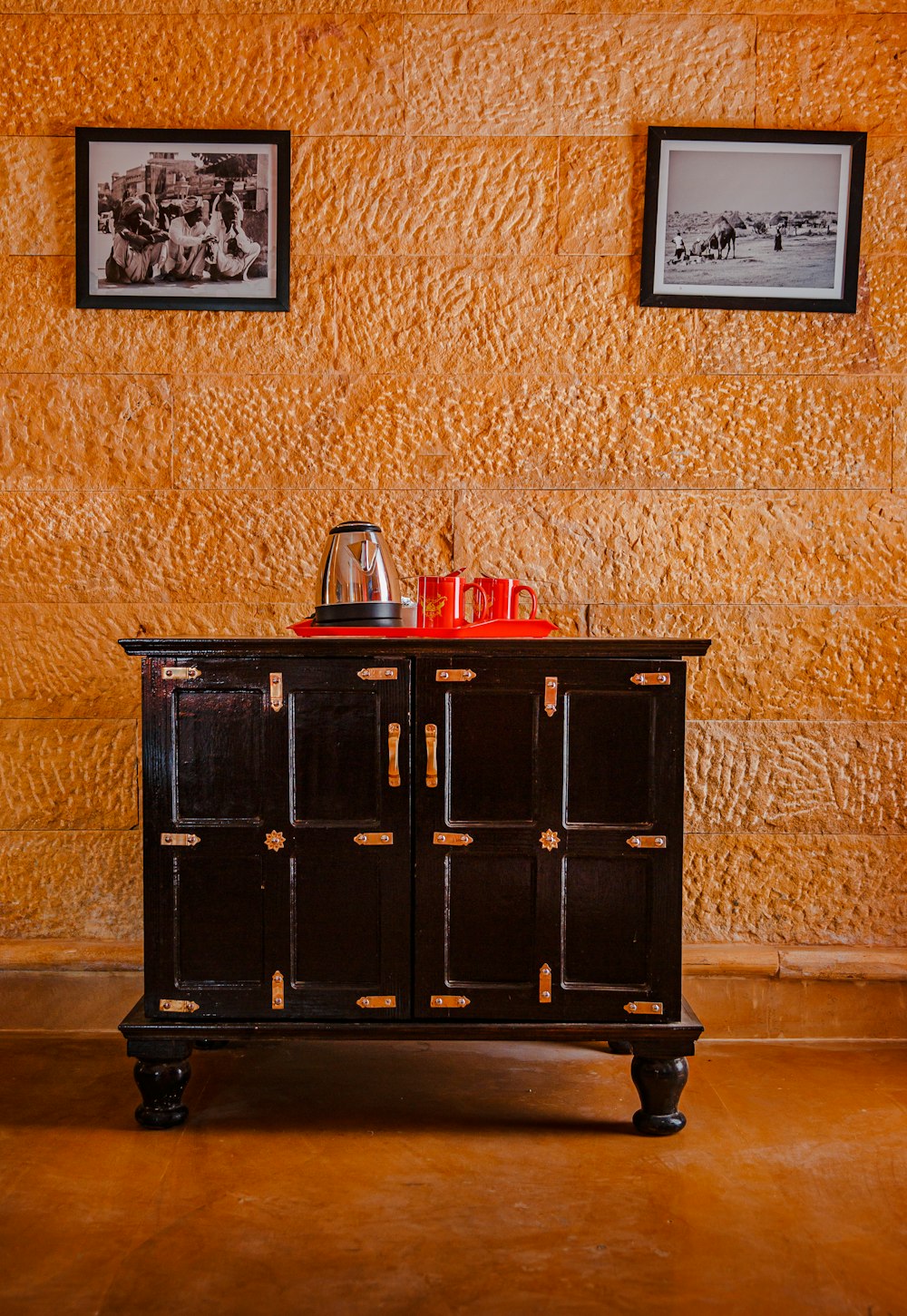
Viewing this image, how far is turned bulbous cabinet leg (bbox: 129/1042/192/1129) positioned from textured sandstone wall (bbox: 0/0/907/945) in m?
0.78

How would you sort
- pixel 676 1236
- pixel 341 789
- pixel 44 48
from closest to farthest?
1. pixel 676 1236
2. pixel 341 789
3. pixel 44 48

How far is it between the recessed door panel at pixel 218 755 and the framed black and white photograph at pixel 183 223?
1410 millimetres

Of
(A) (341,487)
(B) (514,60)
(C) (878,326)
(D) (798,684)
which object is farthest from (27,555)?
(C) (878,326)

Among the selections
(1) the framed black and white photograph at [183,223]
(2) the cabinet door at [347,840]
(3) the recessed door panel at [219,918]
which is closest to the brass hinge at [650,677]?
(2) the cabinet door at [347,840]

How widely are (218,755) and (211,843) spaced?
0.73 ft

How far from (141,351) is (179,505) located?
0.51m

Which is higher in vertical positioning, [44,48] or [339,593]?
[44,48]

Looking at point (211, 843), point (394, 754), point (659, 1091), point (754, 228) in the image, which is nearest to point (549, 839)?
point (394, 754)

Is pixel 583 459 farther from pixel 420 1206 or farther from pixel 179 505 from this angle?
pixel 420 1206

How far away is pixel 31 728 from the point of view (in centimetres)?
303

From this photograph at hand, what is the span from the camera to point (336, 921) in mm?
2309

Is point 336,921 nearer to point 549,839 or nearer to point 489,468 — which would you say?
point 549,839

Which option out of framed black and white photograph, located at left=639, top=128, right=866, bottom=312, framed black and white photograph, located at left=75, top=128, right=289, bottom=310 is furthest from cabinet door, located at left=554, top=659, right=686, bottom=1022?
framed black and white photograph, located at left=75, top=128, right=289, bottom=310

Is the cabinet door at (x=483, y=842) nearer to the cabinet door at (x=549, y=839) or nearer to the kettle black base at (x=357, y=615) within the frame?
the cabinet door at (x=549, y=839)
